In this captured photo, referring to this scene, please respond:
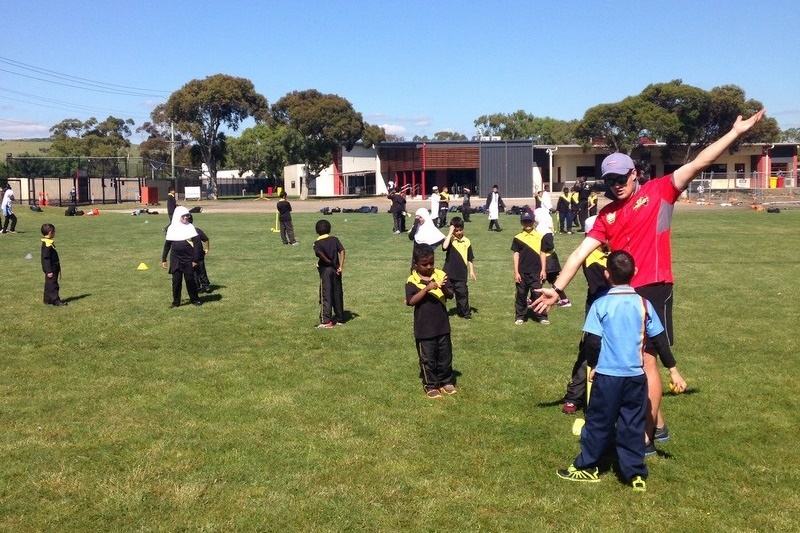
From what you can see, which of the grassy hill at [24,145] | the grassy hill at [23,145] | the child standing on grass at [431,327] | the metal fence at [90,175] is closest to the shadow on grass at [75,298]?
the child standing on grass at [431,327]

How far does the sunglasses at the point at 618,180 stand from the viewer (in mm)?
5480

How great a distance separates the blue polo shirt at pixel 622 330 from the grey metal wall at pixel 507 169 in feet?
200

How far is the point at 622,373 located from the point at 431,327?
2.72 metres

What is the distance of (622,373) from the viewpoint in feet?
17.0

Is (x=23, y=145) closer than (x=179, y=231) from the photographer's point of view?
No

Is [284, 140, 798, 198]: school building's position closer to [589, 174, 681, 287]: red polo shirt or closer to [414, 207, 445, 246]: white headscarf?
[414, 207, 445, 246]: white headscarf

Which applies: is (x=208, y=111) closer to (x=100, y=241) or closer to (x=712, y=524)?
(x=100, y=241)

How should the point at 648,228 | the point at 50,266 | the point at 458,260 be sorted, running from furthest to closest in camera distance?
the point at 50,266 < the point at 458,260 < the point at 648,228

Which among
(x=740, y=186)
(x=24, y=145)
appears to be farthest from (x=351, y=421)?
(x=24, y=145)

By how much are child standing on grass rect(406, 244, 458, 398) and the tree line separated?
5322 cm

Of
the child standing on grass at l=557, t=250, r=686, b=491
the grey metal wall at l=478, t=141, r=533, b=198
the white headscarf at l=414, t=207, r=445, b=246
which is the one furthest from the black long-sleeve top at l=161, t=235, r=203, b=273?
the grey metal wall at l=478, t=141, r=533, b=198

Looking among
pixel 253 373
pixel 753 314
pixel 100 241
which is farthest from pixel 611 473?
pixel 100 241

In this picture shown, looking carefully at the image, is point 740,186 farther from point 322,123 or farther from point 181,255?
point 181,255

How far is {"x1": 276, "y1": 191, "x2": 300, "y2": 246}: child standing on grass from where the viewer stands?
23.7m
